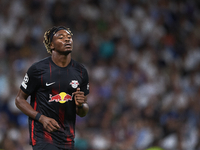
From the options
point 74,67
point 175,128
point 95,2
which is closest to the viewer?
point 74,67

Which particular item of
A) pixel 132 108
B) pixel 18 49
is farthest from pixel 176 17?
pixel 18 49

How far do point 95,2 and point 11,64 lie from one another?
3.91m

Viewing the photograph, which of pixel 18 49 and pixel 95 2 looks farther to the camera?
pixel 95 2

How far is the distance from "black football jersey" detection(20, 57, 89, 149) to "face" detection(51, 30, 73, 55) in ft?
0.75

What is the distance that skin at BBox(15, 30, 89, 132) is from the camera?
13.3 feet

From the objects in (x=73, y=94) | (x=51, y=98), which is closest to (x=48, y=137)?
(x=51, y=98)

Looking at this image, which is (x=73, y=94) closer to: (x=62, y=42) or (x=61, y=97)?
(x=61, y=97)

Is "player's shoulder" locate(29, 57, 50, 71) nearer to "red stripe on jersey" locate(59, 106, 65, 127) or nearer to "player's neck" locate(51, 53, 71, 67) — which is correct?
"player's neck" locate(51, 53, 71, 67)

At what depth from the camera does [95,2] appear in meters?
12.2

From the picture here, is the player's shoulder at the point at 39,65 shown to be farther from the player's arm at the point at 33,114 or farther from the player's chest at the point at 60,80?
the player's arm at the point at 33,114

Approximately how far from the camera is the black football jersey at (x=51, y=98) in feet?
13.9

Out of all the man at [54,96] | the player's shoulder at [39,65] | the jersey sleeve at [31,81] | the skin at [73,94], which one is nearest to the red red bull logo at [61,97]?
the man at [54,96]

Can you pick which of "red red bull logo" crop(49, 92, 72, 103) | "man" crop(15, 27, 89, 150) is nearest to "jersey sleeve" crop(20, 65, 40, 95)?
"man" crop(15, 27, 89, 150)

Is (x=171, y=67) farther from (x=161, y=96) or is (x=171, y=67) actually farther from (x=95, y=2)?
(x=95, y=2)
